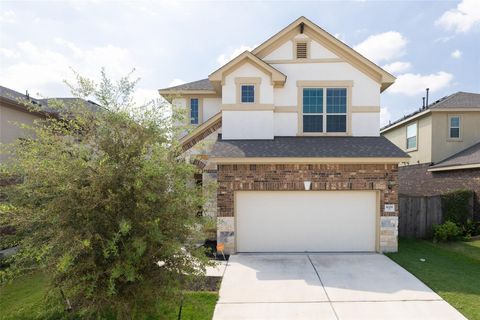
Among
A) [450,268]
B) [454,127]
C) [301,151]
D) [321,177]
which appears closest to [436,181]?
[454,127]

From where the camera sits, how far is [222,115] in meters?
9.65

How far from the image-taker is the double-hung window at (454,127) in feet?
47.2

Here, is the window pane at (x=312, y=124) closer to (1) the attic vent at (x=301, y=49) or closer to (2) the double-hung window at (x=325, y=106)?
(2) the double-hung window at (x=325, y=106)

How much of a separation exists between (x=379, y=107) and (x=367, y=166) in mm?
2719

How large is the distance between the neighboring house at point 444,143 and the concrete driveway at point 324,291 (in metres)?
7.46

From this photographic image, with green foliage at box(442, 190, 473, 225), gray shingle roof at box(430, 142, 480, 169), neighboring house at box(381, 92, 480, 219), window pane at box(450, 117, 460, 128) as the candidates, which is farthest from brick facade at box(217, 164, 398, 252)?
window pane at box(450, 117, 460, 128)

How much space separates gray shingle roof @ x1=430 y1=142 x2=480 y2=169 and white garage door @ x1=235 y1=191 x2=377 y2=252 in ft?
22.3

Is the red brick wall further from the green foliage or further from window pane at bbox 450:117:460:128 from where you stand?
window pane at bbox 450:117:460:128

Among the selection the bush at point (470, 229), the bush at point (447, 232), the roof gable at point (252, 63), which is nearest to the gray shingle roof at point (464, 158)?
the bush at point (470, 229)

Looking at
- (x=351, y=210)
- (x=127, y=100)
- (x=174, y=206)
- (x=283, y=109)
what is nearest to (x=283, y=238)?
(x=351, y=210)

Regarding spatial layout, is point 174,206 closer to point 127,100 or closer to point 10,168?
point 127,100

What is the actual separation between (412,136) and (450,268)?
455 inches

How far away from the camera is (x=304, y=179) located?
8477 millimetres

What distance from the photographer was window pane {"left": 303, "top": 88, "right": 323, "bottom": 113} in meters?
9.83
